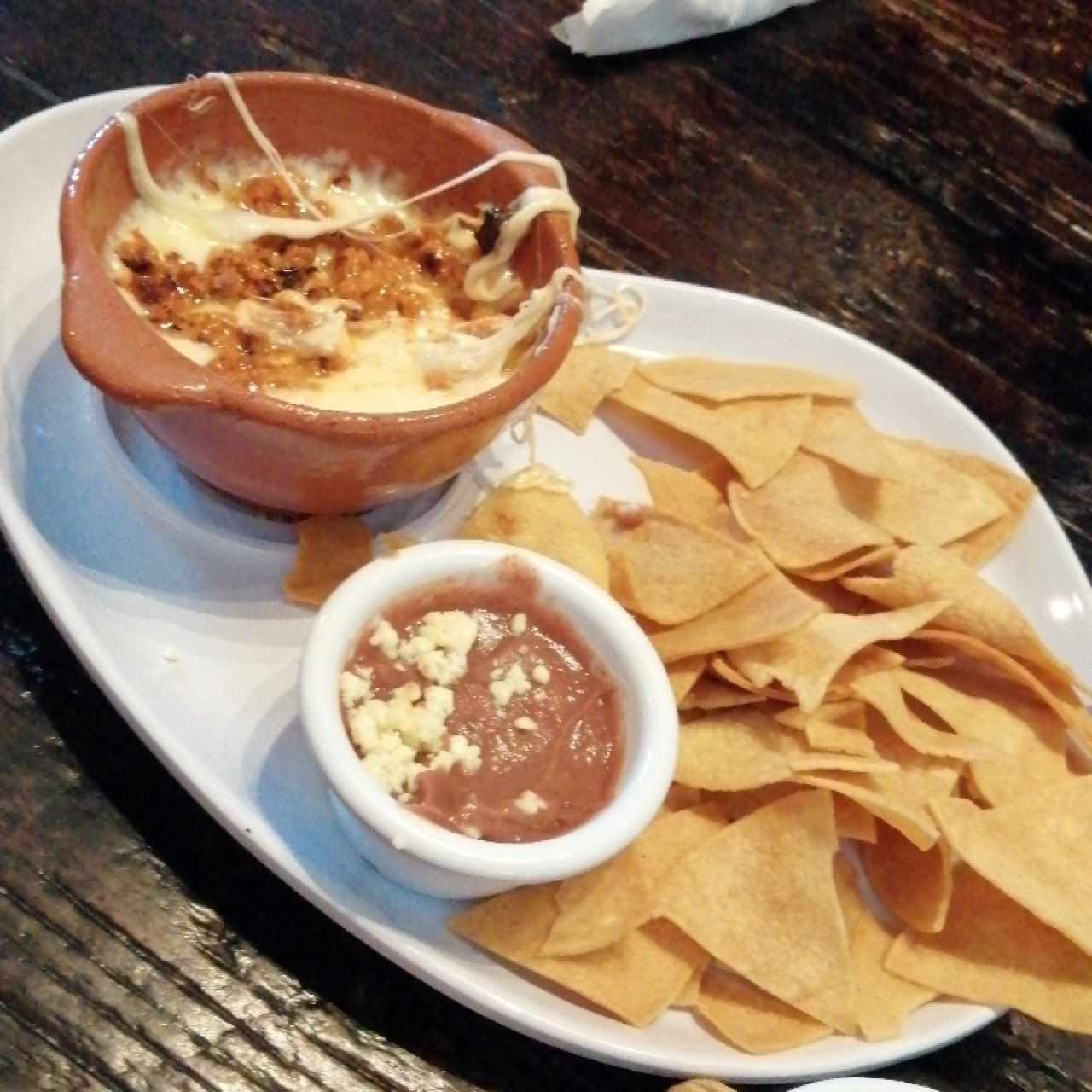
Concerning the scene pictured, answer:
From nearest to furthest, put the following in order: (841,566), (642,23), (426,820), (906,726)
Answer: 1. (426,820)
2. (906,726)
3. (841,566)
4. (642,23)

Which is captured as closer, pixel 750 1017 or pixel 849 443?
pixel 750 1017

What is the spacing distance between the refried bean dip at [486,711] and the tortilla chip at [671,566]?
0.63 feet

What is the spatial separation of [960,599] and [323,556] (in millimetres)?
756

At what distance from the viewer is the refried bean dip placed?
112 centimetres

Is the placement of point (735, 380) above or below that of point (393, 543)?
above

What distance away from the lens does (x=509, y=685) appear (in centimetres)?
118

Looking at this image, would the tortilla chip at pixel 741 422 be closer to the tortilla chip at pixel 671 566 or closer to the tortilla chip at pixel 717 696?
the tortilla chip at pixel 671 566

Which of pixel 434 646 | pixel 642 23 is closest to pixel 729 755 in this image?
pixel 434 646

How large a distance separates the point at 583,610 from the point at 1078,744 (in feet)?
2.33

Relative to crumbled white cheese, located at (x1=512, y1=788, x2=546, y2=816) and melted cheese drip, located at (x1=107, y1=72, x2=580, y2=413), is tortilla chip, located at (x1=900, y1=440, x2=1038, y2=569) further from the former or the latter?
crumbled white cheese, located at (x1=512, y1=788, x2=546, y2=816)

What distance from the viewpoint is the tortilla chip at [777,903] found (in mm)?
1209

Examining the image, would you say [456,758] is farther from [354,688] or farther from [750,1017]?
[750,1017]

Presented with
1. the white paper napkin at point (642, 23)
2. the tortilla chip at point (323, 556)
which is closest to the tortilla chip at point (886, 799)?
the tortilla chip at point (323, 556)

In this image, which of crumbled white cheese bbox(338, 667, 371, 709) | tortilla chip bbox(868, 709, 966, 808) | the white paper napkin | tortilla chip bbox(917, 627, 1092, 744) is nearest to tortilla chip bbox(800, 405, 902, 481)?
tortilla chip bbox(917, 627, 1092, 744)
